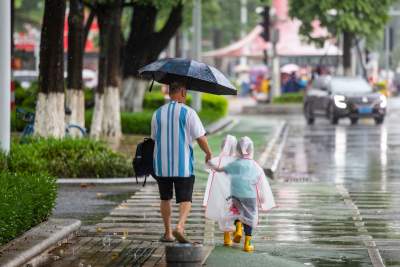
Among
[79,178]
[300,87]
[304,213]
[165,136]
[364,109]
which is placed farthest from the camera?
[300,87]

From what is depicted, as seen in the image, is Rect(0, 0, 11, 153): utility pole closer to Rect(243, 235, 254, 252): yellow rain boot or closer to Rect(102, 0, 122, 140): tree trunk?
Rect(243, 235, 254, 252): yellow rain boot

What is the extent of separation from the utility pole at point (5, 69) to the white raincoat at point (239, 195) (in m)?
4.27

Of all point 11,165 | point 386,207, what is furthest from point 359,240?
point 11,165

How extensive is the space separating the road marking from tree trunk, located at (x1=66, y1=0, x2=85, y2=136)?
8610mm

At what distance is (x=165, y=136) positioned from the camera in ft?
38.0

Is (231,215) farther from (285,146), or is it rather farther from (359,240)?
(285,146)

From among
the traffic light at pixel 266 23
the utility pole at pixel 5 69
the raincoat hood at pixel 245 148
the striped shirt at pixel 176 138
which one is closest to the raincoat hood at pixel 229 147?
the raincoat hood at pixel 245 148

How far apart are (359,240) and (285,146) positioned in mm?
16975

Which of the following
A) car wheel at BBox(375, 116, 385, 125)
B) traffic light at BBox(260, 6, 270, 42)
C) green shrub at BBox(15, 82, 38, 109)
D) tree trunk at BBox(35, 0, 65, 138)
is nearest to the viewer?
tree trunk at BBox(35, 0, 65, 138)

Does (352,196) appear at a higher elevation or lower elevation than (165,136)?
lower

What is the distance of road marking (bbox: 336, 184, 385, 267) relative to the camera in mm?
11105

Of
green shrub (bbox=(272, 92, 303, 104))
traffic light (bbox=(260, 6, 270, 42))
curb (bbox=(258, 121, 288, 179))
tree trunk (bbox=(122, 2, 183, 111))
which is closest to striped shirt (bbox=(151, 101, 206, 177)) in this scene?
curb (bbox=(258, 121, 288, 179))

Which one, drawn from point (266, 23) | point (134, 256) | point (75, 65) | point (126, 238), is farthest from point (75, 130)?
point (266, 23)

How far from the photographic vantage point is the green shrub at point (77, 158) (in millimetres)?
18734
